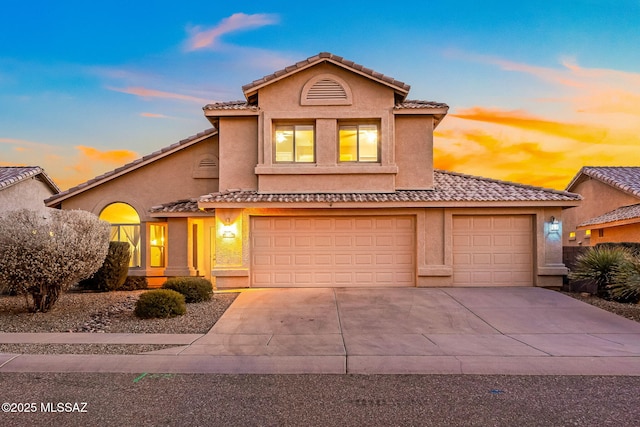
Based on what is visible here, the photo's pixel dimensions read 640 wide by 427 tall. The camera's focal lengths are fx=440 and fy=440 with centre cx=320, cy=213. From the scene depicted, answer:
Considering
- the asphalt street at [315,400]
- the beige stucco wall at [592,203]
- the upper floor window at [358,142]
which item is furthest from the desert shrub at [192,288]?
the beige stucco wall at [592,203]

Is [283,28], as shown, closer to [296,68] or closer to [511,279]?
[296,68]

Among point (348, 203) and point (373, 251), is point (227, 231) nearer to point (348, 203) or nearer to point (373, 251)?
point (348, 203)

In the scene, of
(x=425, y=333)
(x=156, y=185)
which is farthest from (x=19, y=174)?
(x=425, y=333)

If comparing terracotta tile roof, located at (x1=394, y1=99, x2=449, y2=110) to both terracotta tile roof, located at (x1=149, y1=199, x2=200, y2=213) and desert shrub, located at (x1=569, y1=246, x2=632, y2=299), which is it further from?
terracotta tile roof, located at (x1=149, y1=199, x2=200, y2=213)

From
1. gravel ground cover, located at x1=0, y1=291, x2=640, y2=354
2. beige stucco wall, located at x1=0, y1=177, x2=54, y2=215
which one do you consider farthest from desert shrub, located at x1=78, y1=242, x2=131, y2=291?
beige stucco wall, located at x1=0, y1=177, x2=54, y2=215

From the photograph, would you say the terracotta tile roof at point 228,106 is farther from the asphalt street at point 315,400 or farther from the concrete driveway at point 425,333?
the asphalt street at point 315,400

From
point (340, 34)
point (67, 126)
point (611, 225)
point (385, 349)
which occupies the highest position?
point (340, 34)

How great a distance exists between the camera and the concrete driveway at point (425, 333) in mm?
6770

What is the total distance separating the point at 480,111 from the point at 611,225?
8.05 metres

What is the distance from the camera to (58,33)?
18.6 meters

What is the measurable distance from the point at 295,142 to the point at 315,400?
11042mm

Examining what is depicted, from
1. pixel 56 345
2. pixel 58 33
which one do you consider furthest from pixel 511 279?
pixel 58 33

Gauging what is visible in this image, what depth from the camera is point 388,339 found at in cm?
841

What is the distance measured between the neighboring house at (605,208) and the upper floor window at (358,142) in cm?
1169
